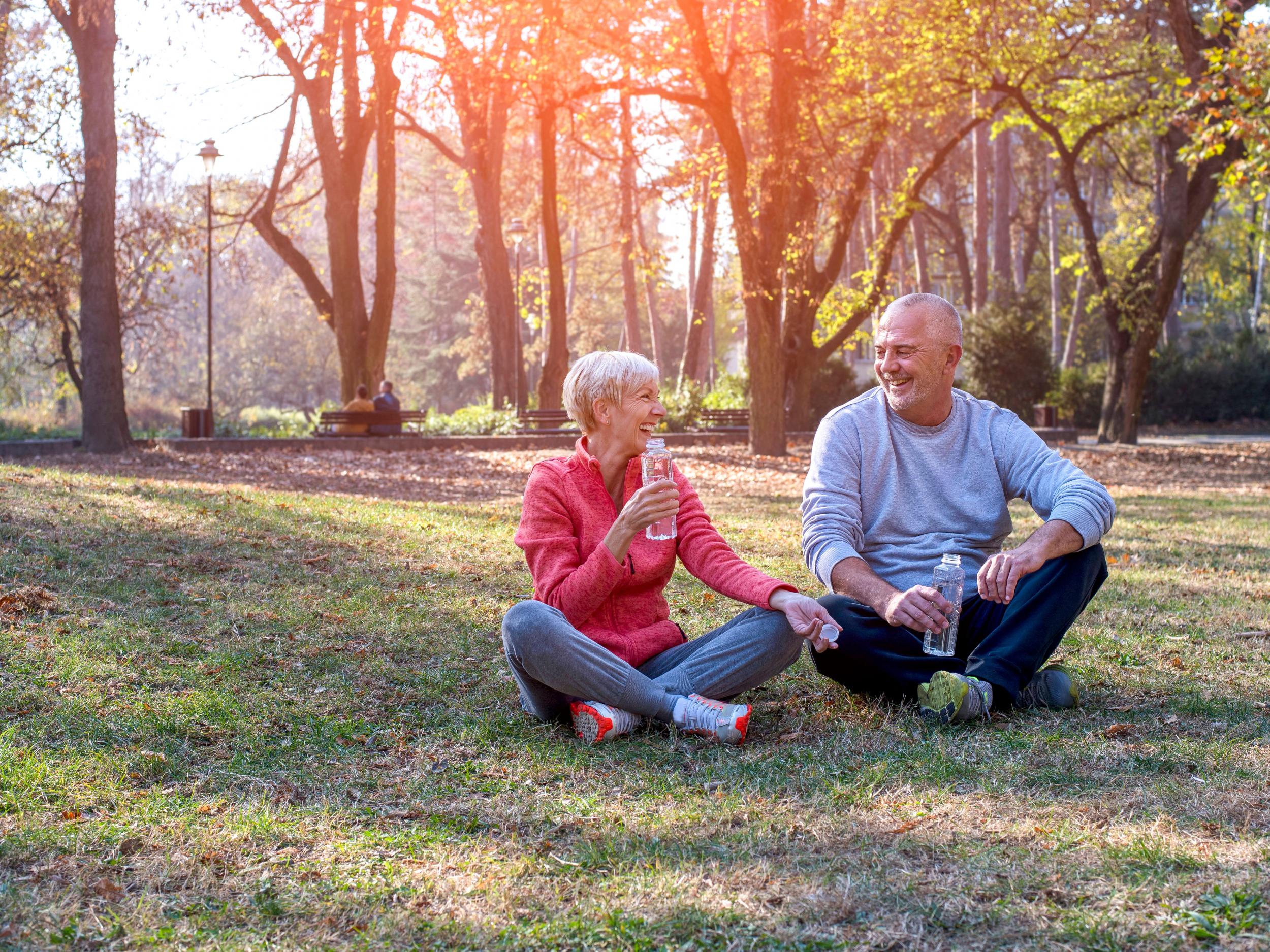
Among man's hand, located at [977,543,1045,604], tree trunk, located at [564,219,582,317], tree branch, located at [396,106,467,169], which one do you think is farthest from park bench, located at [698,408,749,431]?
Answer: man's hand, located at [977,543,1045,604]

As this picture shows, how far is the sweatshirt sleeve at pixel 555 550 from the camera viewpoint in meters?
3.82

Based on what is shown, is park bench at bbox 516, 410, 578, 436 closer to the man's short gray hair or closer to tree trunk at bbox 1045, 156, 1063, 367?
tree trunk at bbox 1045, 156, 1063, 367

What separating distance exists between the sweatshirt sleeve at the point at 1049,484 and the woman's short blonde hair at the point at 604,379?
52.8 inches

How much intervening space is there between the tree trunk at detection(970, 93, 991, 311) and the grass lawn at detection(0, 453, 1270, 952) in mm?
24815

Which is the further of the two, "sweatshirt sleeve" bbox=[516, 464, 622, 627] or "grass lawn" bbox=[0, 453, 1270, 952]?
"sweatshirt sleeve" bbox=[516, 464, 622, 627]

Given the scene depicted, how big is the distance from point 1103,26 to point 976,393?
801 cm

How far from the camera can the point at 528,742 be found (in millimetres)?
3992

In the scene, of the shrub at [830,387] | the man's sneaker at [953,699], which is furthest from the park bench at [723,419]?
the man's sneaker at [953,699]

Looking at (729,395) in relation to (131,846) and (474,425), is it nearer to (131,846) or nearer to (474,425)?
(474,425)

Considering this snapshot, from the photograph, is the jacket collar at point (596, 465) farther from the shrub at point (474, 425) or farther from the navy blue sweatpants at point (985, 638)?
the shrub at point (474, 425)

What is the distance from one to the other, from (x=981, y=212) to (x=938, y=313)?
28.0 meters

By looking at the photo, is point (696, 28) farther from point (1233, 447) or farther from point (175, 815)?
point (175, 815)

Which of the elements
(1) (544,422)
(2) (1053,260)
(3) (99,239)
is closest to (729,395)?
(1) (544,422)

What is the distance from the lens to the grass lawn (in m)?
2.54
